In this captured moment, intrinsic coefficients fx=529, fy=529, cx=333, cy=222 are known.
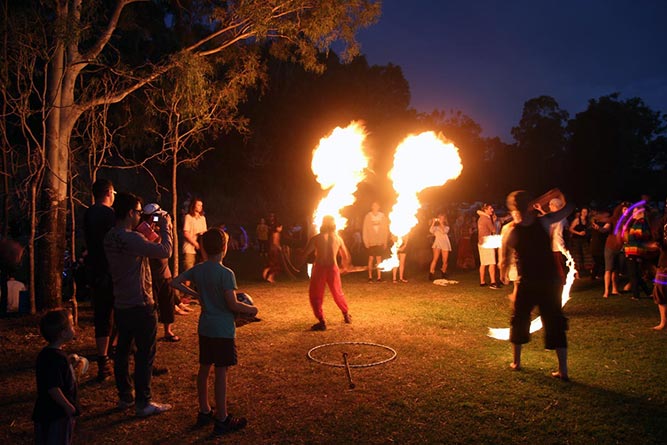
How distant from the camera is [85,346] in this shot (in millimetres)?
8266

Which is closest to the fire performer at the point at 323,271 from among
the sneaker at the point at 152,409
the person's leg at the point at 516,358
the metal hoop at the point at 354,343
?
the metal hoop at the point at 354,343

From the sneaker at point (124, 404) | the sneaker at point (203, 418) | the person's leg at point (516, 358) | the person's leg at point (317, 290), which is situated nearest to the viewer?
the sneaker at point (203, 418)

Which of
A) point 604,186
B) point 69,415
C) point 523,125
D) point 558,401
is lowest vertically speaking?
point 558,401

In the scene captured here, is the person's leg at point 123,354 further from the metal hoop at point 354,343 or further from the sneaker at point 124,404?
the metal hoop at point 354,343

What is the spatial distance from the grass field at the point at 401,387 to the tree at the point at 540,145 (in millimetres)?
36736

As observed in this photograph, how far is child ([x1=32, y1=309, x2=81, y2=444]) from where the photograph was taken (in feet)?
12.0

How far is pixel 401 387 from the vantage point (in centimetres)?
614

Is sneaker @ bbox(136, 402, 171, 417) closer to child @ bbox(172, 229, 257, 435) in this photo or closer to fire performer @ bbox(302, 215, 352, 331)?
child @ bbox(172, 229, 257, 435)

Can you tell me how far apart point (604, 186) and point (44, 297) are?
40.6m

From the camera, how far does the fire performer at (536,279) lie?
246 inches

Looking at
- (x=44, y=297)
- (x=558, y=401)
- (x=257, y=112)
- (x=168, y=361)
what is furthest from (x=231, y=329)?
(x=257, y=112)

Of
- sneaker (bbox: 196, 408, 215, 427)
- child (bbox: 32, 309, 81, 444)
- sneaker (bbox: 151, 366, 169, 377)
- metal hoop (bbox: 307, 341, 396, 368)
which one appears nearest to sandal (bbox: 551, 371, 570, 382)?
metal hoop (bbox: 307, 341, 396, 368)

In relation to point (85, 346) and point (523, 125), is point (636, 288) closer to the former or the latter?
point (85, 346)

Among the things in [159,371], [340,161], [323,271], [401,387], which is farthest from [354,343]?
[340,161]
